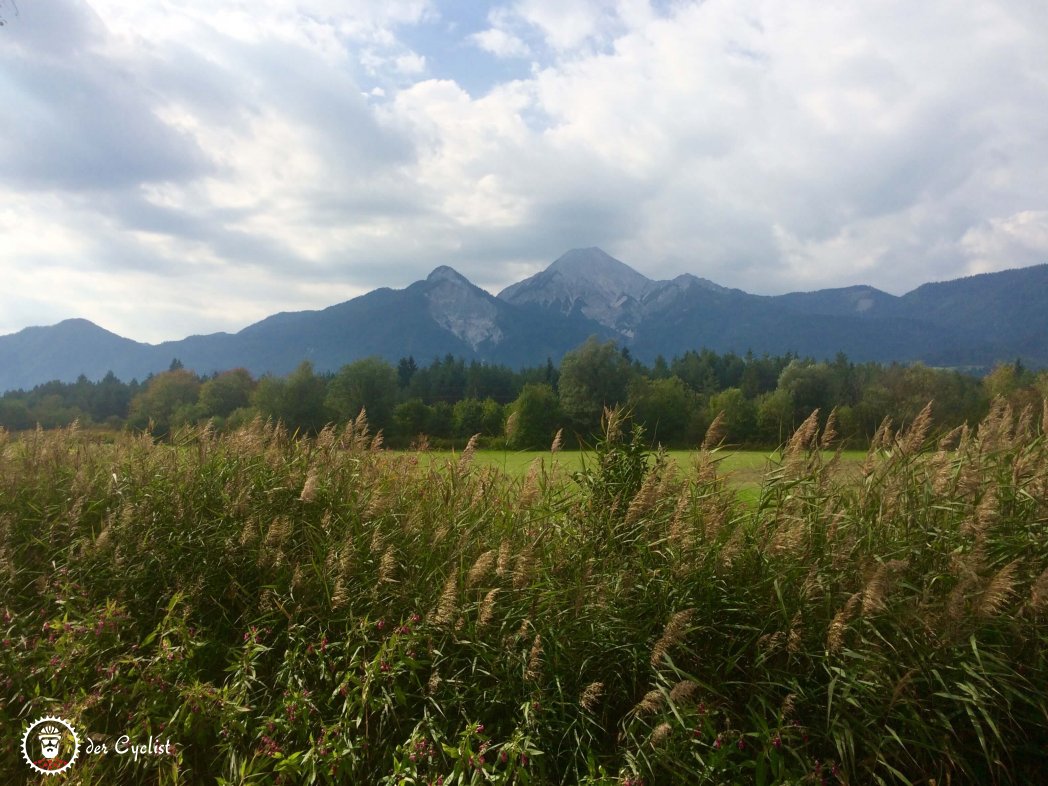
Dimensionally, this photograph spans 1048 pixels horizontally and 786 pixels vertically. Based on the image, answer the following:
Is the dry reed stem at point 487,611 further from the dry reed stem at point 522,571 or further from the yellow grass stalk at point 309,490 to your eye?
the yellow grass stalk at point 309,490

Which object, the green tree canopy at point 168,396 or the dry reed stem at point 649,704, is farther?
→ the green tree canopy at point 168,396

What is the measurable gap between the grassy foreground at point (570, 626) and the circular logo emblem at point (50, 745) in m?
0.08

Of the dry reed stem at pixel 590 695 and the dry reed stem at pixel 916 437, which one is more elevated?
the dry reed stem at pixel 916 437

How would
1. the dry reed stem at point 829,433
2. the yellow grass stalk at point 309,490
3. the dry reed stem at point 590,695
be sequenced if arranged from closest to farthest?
the dry reed stem at point 590,695 → the yellow grass stalk at point 309,490 → the dry reed stem at point 829,433

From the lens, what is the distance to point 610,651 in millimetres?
3617

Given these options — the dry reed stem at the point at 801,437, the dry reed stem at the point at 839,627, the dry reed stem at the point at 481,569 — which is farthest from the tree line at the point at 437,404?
the dry reed stem at the point at 839,627

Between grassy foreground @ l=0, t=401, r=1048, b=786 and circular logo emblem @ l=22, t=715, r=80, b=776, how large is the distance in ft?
0.25

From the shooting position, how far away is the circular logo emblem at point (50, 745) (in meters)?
3.50

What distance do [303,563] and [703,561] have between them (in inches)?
113

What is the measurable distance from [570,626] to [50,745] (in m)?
3.04

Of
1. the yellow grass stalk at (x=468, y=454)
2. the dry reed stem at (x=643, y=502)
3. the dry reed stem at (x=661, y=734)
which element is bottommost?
the dry reed stem at (x=661, y=734)

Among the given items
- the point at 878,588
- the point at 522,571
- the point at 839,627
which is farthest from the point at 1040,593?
the point at 522,571

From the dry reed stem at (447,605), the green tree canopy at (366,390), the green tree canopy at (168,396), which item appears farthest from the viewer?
the green tree canopy at (366,390)

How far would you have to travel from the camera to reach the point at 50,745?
356 cm
